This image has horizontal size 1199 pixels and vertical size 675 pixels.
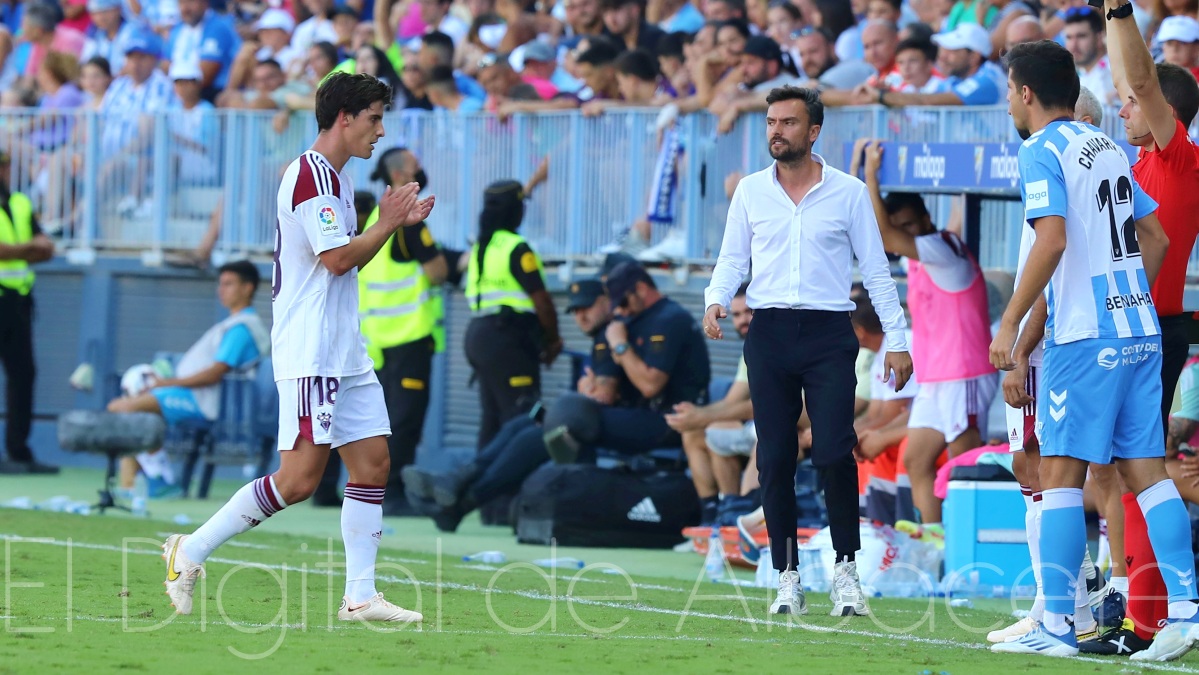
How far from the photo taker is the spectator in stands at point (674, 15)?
15977 millimetres

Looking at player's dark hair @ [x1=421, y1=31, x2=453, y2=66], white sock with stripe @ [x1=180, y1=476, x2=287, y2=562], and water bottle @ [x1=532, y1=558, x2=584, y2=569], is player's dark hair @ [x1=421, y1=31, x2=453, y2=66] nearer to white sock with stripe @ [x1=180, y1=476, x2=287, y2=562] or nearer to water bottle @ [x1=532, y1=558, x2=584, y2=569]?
water bottle @ [x1=532, y1=558, x2=584, y2=569]

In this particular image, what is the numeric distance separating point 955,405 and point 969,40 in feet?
10.7

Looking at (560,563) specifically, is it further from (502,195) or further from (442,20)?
(442,20)

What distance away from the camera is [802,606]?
25.6ft

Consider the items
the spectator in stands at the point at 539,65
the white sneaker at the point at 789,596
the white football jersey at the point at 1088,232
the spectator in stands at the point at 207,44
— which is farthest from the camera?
the spectator in stands at the point at 207,44

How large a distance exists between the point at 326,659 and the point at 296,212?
6.18ft

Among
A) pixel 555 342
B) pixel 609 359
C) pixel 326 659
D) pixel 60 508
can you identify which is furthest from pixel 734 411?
pixel 326 659

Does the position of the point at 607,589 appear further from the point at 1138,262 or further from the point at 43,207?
the point at 43,207

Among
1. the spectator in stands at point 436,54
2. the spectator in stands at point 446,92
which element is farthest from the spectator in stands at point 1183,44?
the spectator in stands at point 436,54

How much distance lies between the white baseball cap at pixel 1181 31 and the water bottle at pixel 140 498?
733cm

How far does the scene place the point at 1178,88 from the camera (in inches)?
277

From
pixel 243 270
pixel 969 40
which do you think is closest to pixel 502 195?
pixel 243 270

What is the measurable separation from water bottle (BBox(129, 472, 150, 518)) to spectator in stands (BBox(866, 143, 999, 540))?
18.1 feet

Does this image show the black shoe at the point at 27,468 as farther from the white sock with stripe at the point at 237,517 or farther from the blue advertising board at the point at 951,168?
the white sock with stripe at the point at 237,517
